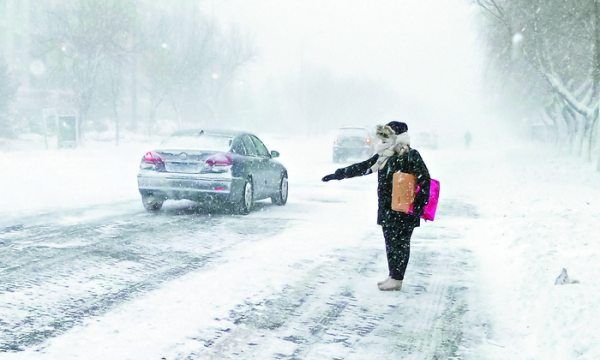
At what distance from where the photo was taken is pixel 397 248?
6.28 meters

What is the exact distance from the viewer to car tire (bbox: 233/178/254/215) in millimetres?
11586

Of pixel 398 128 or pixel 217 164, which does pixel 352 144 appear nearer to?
pixel 217 164

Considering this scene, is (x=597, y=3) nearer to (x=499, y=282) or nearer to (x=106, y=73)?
(x=499, y=282)

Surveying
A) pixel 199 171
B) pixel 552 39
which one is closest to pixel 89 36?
pixel 552 39

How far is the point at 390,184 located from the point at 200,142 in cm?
598

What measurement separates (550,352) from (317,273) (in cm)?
292

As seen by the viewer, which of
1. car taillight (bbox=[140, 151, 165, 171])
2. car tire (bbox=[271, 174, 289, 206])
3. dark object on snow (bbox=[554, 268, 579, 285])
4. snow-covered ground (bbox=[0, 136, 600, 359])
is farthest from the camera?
car tire (bbox=[271, 174, 289, 206])

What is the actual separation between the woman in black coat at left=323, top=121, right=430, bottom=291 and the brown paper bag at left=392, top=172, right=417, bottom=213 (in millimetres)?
67

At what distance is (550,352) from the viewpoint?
459 cm

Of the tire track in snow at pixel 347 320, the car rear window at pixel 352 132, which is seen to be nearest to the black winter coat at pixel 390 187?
the tire track in snow at pixel 347 320

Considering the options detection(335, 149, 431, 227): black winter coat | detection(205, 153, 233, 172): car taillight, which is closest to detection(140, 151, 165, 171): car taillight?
detection(205, 153, 233, 172): car taillight

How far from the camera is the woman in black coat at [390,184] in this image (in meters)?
6.06

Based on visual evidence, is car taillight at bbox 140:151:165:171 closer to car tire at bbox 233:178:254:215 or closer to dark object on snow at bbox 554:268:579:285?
car tire at bbox 233:178:254:215

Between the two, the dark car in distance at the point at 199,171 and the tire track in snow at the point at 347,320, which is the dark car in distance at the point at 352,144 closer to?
the dark car in distance at the point at 199,171
